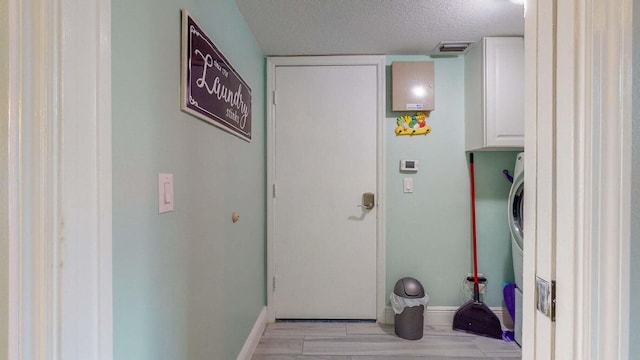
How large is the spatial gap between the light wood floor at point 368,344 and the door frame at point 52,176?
5.73 ft

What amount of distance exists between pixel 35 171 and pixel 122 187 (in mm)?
345

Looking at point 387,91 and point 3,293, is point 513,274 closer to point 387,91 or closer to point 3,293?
point 387,91

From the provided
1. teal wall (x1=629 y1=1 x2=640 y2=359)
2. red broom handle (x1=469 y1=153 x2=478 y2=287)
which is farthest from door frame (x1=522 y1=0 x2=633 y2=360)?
red broom handle (x1=469 y1=153 x2=478 y2=287)

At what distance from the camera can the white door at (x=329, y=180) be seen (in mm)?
2330

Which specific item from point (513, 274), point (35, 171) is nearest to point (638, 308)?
point (35, 171)

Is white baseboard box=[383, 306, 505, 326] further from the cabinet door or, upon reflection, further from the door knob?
the cabinet door

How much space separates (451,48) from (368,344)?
7.18 ft

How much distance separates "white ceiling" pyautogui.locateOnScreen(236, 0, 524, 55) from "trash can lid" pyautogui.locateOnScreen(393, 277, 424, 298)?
1725 millimetres

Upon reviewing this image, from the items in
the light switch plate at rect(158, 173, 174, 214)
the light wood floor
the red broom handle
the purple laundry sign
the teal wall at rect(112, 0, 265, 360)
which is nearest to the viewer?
the teal wall at rect(112, 0, 265, 360)

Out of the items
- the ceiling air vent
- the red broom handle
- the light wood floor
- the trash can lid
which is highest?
the ceiling air vent

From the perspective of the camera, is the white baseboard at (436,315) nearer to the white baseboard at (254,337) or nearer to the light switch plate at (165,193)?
the white baseboard at (254,337)

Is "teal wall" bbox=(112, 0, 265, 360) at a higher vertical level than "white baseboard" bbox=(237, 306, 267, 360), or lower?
higher

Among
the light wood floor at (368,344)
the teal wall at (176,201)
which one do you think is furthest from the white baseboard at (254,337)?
the teal wall at (176,201)

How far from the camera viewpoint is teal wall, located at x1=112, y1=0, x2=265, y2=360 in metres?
0.76
